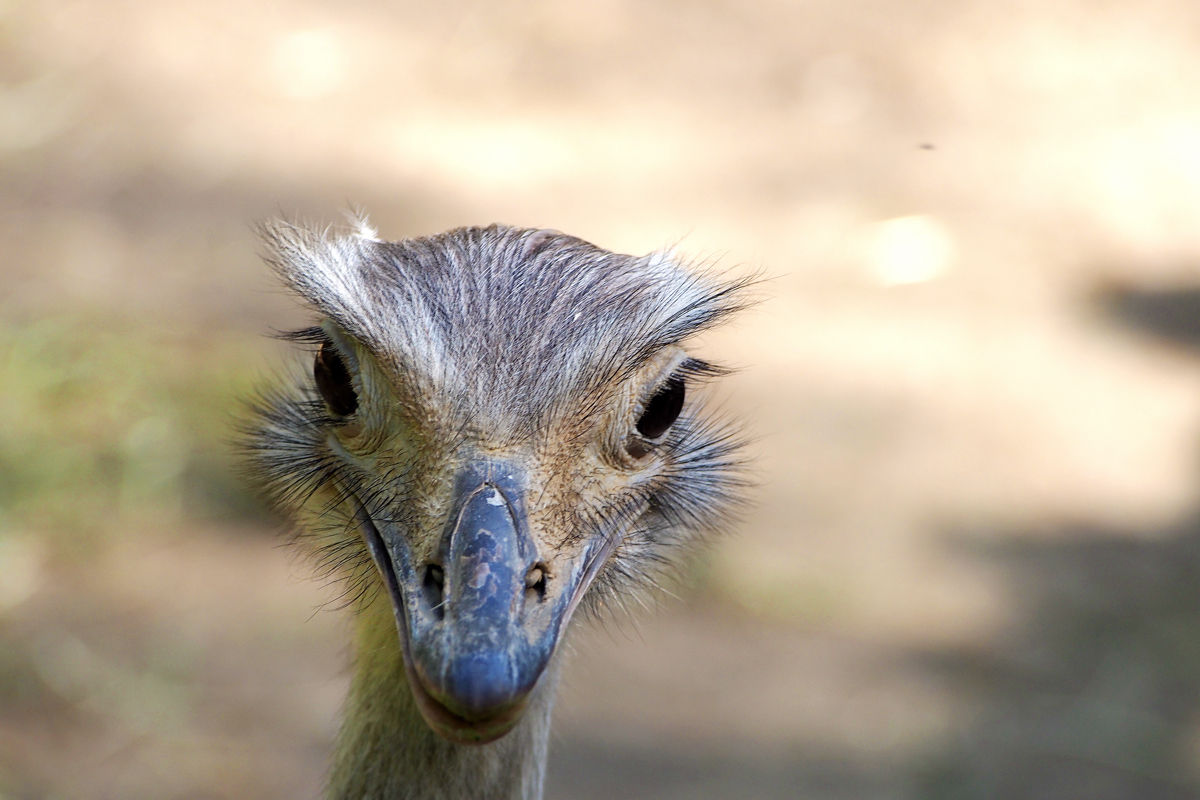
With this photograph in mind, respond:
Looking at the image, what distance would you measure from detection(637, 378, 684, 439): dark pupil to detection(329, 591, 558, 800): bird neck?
341 millimetres

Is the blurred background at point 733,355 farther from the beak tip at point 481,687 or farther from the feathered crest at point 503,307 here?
the beak tip at point 481,687

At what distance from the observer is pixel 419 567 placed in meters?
1.36

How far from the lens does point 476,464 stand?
1403mm

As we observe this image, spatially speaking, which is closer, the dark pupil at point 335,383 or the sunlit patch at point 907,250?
the dark pupil at point 335,383

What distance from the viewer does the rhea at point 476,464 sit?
1286mm

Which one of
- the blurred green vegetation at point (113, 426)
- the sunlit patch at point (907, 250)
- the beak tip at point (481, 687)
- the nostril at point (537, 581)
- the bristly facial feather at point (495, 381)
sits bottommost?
the beak tip at point (481, 687)

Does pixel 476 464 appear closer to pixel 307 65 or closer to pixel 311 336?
pixel 311 336

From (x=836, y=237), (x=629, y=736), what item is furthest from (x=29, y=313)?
(x=836, y=237)

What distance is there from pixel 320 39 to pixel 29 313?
1.66m

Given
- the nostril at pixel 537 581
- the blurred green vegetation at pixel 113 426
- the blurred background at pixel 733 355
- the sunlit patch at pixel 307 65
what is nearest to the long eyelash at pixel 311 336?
the nostril at pixel 537 581

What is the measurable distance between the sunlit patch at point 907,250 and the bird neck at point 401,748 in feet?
10.1

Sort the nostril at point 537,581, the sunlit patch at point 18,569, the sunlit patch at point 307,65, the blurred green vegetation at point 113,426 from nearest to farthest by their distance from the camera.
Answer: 1. the nostril at point 537,581
2. the sunlit patch at point 18,569
3. the blurred green vegetation at point 113,426
4. the sunlit patch at point 307,65

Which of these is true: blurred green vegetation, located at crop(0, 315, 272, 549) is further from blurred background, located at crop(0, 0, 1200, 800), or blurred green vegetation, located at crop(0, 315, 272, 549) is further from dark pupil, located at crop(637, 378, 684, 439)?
dark pupil, located at crop(637, 378, 684, 439)

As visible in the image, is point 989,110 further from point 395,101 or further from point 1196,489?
point 395,101
